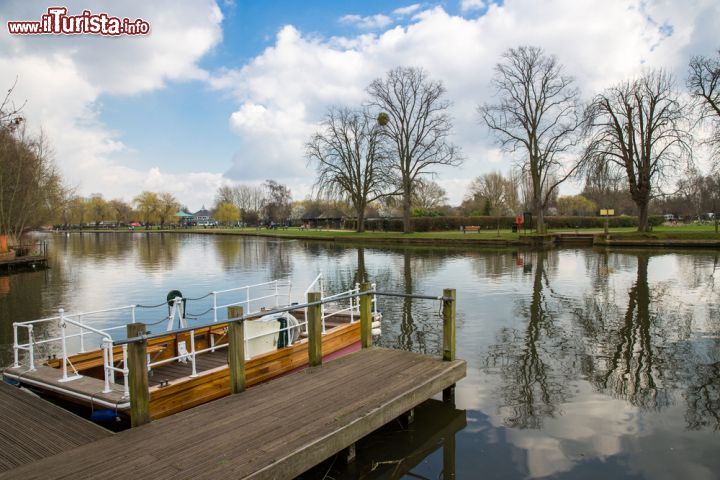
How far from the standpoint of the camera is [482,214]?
70.2 metres

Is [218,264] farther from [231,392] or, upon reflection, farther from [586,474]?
[586,474]

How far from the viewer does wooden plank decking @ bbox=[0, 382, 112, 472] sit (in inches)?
199

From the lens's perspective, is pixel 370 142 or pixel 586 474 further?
pixel 370 142

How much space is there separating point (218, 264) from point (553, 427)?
27.8 m

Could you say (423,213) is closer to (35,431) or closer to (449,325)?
(449,325)

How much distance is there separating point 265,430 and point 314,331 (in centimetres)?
257

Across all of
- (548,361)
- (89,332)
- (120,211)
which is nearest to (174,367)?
(89,332)

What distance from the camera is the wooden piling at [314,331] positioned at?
784 cm

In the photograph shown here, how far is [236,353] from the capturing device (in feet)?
21.8

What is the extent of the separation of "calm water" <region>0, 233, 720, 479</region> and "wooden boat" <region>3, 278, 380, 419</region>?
2049 mm

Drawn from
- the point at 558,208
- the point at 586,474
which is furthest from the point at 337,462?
the point at 558,208

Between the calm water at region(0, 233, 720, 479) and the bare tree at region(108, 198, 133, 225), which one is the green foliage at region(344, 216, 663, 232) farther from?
the bare tree at region(108, 198, 133, 225)

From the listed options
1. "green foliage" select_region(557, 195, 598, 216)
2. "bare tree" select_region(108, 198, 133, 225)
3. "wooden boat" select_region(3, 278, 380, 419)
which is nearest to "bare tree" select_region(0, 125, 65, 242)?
"wooden boat" select_region(3, 278, 380, 419)

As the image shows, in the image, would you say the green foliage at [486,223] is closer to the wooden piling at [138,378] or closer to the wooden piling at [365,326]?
the wooden piling at [365,326]
